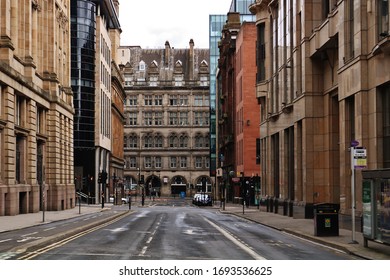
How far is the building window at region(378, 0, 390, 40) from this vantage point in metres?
29.6

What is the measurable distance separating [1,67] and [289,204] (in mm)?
24552

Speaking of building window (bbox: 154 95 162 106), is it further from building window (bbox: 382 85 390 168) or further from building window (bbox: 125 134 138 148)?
building window (bbox: 382 85 390 168)

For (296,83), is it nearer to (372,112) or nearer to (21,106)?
(372,112)

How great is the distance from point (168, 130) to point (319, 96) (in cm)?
11058

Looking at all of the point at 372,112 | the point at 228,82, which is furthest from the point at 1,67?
the point at 228,82

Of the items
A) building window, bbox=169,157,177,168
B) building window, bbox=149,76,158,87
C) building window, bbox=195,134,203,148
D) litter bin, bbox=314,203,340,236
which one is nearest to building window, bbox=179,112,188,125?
building window, bbox=195,134,203,148

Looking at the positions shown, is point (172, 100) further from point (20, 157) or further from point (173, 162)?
point (20, 157)

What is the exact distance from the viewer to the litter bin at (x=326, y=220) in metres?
30.0

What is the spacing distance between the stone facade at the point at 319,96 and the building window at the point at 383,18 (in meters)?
0.05

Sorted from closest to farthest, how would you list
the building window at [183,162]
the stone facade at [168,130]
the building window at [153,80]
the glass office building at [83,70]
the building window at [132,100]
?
1. the building window at [153,80]
2. the glass office building at [83,70]
3. the stone facade at [168,130]
4. the building window at [183,162]
5. the building window at [132,100]

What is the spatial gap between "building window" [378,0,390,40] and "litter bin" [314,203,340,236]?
7.94 metres

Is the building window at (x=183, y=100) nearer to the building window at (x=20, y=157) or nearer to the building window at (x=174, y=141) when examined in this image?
the building window at (x=174, y=141)

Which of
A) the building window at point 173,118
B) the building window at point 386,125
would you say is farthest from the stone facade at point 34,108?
the building window at point 173,118

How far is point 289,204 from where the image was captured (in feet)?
176
